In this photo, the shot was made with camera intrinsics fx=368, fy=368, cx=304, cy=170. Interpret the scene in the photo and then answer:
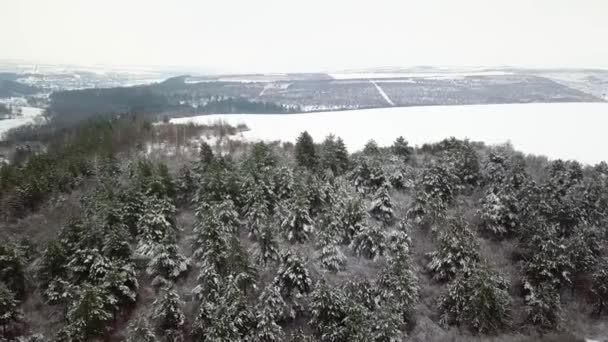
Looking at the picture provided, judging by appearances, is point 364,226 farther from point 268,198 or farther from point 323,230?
point 268,198

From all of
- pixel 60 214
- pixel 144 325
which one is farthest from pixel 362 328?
pixel 60 214

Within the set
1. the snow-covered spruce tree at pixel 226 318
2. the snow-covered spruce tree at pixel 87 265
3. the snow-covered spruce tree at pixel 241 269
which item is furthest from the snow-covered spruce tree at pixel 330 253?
the snow-covered spruce tree at pixel 87 265

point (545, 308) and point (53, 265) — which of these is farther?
point (53, 265)

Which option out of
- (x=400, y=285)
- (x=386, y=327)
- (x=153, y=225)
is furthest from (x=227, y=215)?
(x=386, y=327)

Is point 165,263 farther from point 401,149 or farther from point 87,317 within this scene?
point 401,149

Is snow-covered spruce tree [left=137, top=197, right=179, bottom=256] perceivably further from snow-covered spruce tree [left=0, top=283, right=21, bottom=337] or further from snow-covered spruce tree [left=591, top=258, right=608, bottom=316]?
snow-covered spruce tree [left=591, top=258, right=608, bottom=316]

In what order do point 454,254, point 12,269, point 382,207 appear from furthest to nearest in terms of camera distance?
point 382,207, point 454,254, point 12,269

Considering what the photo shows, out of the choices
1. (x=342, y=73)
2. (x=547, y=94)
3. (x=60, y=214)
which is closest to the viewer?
(x=60, y=214)
